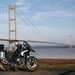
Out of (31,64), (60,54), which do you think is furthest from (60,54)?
(31,64)

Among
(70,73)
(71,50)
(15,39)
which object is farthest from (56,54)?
(70,73)

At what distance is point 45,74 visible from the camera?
11812mm

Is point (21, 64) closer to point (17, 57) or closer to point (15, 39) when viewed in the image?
point (17, 57)

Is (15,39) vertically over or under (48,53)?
over

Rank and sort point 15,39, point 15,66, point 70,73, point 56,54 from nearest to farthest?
1. point 70,73
2. point 15,66
3. point 15,39
4. point 56,54

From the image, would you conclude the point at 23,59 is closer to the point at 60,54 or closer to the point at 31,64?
the point at 31,64

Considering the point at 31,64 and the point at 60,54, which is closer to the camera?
the point at 31,64

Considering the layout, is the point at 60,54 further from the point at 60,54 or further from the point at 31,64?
the point at 31,64

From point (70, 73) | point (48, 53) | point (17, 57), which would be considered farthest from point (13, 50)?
point (48, 53)

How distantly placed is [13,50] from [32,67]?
3.29 ft

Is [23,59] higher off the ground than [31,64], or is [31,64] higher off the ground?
[23,59]

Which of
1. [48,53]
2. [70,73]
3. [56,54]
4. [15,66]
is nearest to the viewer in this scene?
[70,73]

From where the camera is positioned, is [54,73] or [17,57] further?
[17,57]

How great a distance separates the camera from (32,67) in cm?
1344
